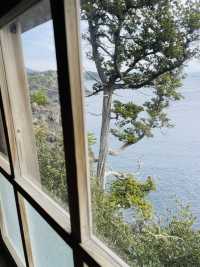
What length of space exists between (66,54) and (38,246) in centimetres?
145

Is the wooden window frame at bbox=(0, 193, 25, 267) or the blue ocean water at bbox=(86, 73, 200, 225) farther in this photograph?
the wooden window frame at bbox=(0, 193, 25, 267)

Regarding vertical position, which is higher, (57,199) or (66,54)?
(66,54)

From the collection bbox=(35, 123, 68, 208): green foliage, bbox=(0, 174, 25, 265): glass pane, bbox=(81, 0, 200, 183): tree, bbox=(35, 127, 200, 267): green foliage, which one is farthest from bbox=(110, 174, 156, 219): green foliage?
bbox=(0, 174, 25, 265): glass pane

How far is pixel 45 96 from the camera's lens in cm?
131

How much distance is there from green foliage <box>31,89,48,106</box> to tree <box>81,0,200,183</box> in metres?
0.48

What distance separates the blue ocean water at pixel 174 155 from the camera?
2.12 feet

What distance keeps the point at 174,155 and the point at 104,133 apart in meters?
0.30

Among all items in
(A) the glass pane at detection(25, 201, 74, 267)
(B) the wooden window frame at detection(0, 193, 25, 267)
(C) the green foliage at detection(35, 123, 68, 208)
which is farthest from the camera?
(B) the wooden window frame at detection(0, 193, 25, 267)

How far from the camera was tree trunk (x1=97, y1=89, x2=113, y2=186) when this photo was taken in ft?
2.89

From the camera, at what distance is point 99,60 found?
886 mm

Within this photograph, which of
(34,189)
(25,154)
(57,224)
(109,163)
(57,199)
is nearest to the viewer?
(109,163)

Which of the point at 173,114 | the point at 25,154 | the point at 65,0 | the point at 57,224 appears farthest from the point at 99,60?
the point at 25,154

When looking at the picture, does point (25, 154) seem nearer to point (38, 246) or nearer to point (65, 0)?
point (38, 246)

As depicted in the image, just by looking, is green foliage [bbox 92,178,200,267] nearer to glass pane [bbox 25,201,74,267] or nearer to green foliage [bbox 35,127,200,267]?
green foliage [bbox 35,127,200,267]
